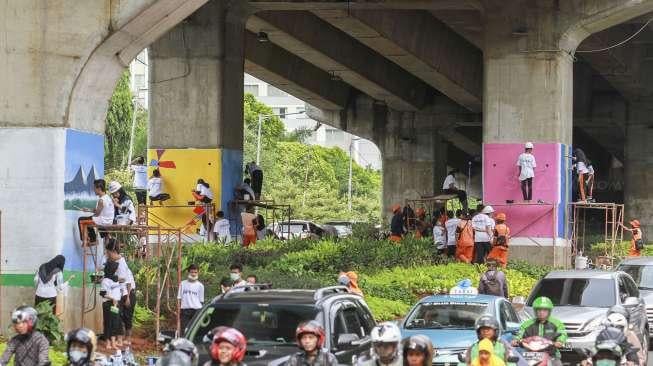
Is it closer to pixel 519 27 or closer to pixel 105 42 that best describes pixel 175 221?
pixel 519 27

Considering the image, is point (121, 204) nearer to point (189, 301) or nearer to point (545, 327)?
point (189, 301)

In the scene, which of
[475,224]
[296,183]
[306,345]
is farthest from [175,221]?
[296,183]

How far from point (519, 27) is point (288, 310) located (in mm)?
24473

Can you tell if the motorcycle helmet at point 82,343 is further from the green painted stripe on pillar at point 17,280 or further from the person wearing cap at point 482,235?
the person wearing cap at point 482,235

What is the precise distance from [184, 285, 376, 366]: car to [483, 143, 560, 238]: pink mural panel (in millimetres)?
23426

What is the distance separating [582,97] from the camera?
60719mm

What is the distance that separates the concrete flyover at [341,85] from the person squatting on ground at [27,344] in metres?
7.83

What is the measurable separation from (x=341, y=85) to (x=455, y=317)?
4739 centimetres

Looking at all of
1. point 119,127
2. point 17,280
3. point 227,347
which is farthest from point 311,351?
point 119,127

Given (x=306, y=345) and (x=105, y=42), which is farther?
(x=105, y=42)

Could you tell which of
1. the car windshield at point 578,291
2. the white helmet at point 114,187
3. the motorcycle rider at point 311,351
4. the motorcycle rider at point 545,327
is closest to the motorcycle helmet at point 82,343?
the motorcycle rider at point 311,351

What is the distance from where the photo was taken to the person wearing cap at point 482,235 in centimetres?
3297

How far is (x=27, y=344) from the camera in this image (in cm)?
1228

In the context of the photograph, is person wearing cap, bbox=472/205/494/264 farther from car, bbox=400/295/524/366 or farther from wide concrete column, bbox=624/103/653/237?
wide concrete column, bbox=624/103/653/237
